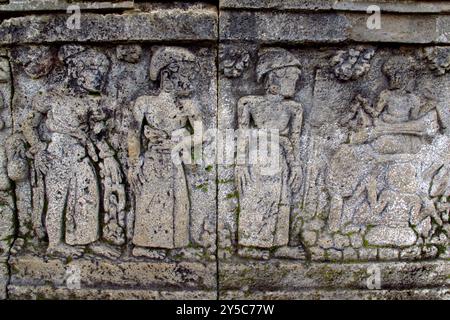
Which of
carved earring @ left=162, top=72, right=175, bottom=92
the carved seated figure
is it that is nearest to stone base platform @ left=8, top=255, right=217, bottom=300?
carved earring @ left=162, top=72, right=175, bottom=92

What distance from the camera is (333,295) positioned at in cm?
443

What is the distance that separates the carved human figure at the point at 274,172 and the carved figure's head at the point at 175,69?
1.51ft

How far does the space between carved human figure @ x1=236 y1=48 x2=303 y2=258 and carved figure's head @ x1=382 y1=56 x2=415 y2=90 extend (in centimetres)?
74

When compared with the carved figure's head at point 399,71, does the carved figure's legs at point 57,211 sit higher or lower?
lower

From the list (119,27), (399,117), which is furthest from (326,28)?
(119,27)

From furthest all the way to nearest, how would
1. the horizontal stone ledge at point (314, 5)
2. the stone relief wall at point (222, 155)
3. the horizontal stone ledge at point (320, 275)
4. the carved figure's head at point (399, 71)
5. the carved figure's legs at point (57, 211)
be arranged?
the horizontal stone ledge at point (320, 275), the carved figure's legs at point (57, 211), the carved figure's head at point (399, 71), the stone relief wall at point (222, 155), the horizontal stone ledge at point (314, 5)

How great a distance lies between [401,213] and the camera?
14.5ft

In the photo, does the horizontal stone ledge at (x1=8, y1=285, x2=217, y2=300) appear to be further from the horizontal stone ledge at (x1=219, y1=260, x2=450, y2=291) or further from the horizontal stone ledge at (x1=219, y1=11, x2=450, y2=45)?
the horizontal stone ledge at (x1=219, y1=11, x2=450, y2=45)

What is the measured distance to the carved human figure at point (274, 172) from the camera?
13.6 ft

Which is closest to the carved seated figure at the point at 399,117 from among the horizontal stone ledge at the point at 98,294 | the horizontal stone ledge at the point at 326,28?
the horizontal stone ledge at the point at 326,28

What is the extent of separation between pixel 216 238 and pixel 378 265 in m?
1.42

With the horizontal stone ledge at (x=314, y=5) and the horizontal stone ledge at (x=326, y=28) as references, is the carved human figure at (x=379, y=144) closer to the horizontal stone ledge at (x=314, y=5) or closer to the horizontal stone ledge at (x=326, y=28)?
the horizontal stone ledge at (x=326, y=28)

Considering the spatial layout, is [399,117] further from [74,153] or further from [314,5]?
[74,153]
